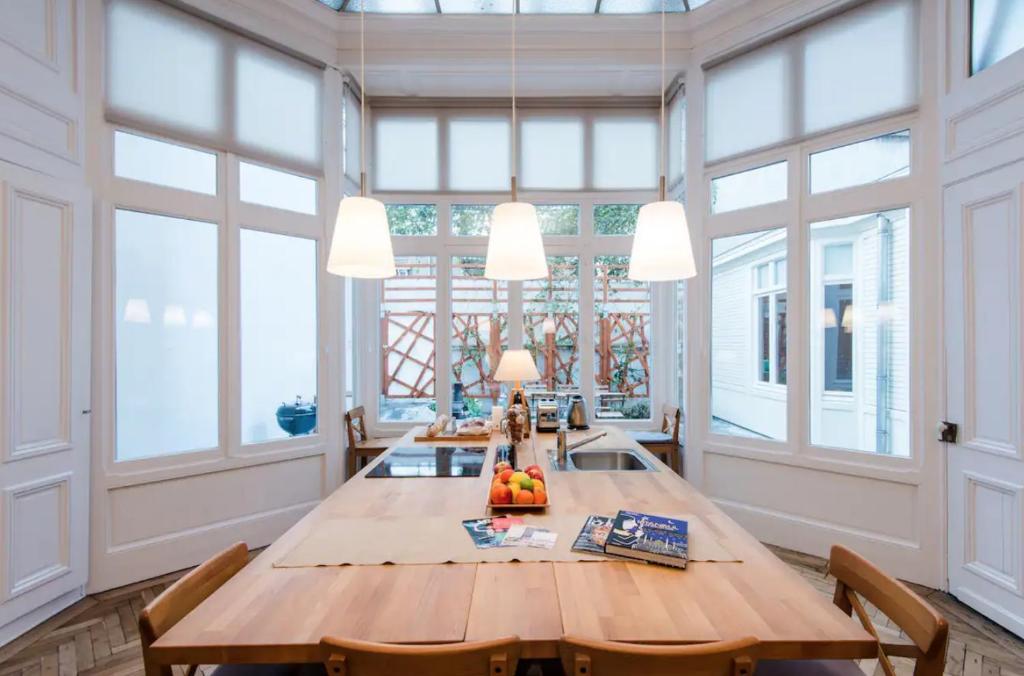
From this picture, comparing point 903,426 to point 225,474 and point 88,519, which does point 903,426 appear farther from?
point 88,519

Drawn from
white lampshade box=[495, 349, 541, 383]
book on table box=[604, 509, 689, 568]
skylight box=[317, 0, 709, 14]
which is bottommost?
book on table box=[604, 509, 689, 568]

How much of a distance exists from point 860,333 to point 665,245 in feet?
6.80

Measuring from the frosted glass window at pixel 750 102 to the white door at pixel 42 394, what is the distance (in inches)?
160

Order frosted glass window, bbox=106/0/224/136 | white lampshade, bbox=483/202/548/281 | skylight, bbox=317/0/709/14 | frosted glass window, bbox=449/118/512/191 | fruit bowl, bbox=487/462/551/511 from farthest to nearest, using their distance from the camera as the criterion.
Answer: frosted glass window, bbox=449/118/512/191
skylight, bbox=317/0/709/14
frosted glass window, bbox=106/0/224/136
white lampshade, bbox=483/202/548/281
fruit bowl, bbox=487/462/551/511

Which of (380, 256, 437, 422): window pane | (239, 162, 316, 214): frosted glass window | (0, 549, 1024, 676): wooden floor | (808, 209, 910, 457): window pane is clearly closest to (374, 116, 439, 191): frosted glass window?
(380, 256, 437, 422): window pane

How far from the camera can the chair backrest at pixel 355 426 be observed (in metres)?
3.69

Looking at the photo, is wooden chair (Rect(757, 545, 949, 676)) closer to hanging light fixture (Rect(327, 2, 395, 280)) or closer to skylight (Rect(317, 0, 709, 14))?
hanging light fixture (Rect(327, 2, 395, 280))

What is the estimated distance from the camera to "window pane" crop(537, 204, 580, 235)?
424 cm

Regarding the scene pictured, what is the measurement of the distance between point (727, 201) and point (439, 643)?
3.51m

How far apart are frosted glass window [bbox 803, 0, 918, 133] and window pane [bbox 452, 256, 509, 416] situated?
8.48ft

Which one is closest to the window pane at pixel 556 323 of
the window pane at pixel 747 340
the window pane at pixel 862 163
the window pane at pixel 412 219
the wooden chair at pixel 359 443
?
the window pane at pixel 412 219

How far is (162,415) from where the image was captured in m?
2.95

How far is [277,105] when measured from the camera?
3395 millimetres

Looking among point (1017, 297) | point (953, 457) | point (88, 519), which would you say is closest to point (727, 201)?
point (1017, 297)
